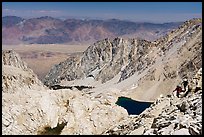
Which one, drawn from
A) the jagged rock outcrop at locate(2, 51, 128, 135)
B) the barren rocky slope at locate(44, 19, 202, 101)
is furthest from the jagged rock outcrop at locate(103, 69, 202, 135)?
the barren rocky slope at locate(44, 19, 202, 101)

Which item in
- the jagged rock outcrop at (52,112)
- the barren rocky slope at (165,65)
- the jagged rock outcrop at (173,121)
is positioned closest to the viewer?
the jagged rock outcrop at (173,121)

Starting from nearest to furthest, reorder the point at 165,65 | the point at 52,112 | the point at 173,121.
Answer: the point at 173,121 < the point at 52,112 < the point at 165,65

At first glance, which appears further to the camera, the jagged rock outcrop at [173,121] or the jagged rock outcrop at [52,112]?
the jagged rock outcrop at [52,112]

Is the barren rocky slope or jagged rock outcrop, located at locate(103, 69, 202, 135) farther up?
jagged rock outcrop, located at locate(103, 69, 202, 135)

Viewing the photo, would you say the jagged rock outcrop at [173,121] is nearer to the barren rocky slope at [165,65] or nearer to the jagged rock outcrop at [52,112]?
the jagged rock outcrop at [52,112]

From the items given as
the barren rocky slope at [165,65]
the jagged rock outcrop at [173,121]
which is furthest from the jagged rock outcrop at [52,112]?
the barren rocky slope at [165,65]

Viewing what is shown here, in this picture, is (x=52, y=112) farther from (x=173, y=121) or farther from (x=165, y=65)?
(x=165, y=65)

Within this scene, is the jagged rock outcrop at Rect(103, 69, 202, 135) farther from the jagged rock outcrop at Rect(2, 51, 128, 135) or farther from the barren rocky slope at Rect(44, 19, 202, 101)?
the barren rocky slope at Rect(44, 19, 202, 101)

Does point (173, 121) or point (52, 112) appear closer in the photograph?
point (173, 121)

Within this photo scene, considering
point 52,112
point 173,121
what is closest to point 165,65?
point 52,112
